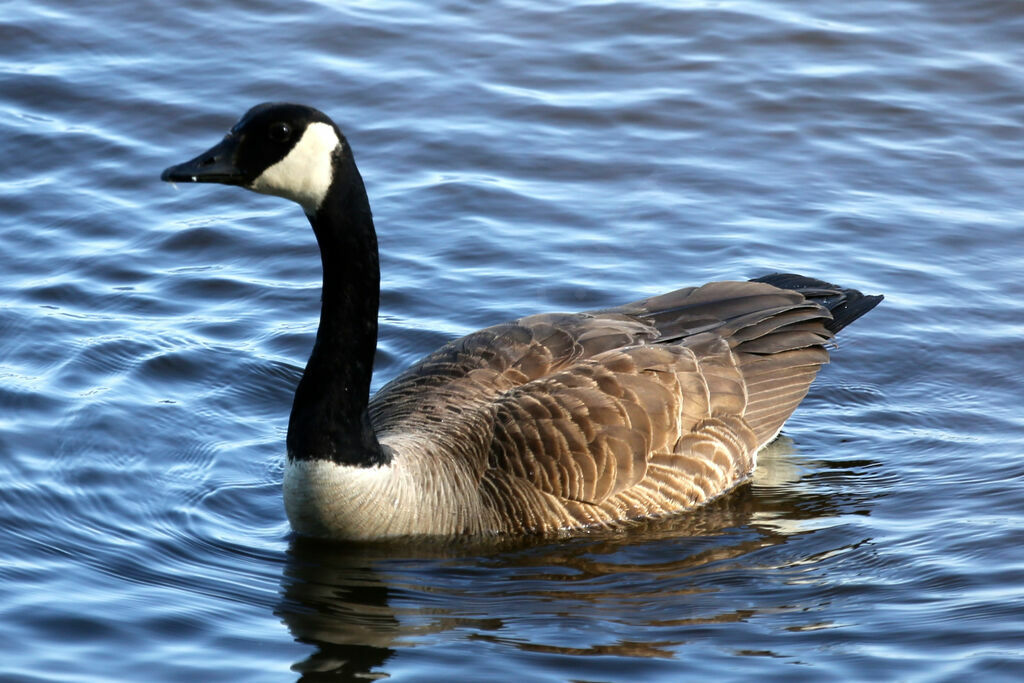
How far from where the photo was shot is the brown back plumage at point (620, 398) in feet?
Answer: 26.4

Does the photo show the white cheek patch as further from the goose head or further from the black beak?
the black beak

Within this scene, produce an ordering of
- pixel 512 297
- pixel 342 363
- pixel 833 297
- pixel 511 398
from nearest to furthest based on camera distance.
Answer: pixel 342 363, pixel 511 398, pixel 833 297, pixel 512 297

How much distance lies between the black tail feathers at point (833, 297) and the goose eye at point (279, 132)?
331cm

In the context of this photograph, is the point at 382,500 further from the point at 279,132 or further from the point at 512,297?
the point at 512,297

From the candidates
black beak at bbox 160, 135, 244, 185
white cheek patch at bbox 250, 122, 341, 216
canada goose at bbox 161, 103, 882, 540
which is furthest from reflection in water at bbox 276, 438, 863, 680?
black beak at bbox 160, 135, 244, 185

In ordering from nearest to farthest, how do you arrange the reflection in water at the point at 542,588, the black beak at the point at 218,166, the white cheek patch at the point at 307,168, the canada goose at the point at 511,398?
the reflection in water at the point at 542,588 < the black beak at the point at 218,166 < the white cheek patch at the point at 307,168 < the canada goose at the point at 511,398

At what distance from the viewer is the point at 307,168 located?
7320 millimetres

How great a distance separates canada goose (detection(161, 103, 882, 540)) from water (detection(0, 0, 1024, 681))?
25 cm

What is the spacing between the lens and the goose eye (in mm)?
7258

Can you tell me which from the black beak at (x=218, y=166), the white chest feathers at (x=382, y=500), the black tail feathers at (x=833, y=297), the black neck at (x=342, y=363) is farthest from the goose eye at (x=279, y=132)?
the black tail feathers at (x=833, y=297)

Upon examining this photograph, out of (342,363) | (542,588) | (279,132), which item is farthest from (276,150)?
(542,588)

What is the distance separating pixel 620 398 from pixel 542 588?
3.93 feet

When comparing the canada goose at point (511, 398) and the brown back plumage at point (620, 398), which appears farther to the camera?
the brown back plumage at point (620, 398)

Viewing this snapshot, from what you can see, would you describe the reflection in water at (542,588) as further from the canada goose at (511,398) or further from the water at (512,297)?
the canada goose at (511,398)
